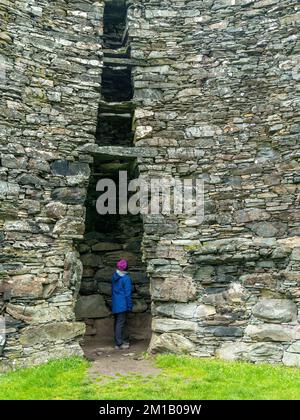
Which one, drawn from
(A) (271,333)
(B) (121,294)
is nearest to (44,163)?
(B) (121,294)

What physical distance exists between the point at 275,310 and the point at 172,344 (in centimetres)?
208

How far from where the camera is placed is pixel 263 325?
8.16m

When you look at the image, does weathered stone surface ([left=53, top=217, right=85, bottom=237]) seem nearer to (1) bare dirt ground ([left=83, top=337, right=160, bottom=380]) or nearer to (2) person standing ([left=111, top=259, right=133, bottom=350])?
(2) person standing ([left=111, top=259, right=133, bottom=350])

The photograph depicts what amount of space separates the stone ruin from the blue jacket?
704 mm

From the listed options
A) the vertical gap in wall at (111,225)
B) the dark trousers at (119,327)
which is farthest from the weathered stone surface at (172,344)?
the vertical gap in wall at (111,225)

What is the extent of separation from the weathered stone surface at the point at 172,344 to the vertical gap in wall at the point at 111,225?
1.63 metres

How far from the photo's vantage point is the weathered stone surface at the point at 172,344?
8.31 metres

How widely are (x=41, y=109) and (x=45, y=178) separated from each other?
1544 millimetres

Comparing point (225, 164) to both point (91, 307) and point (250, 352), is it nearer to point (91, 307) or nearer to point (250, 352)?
point (250, 352)

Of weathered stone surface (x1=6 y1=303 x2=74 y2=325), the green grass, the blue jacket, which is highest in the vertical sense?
the blue jacket

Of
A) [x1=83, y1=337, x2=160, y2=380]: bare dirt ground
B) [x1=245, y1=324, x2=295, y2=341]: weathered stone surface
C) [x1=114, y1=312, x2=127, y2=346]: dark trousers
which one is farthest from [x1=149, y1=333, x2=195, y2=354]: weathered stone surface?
[x1=245, y1=324, x2=295, y2=341]: weathered stone surface

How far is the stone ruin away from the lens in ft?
27.0

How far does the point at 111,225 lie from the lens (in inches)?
434
